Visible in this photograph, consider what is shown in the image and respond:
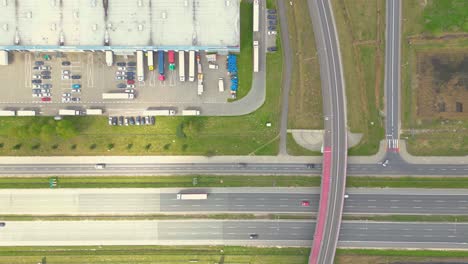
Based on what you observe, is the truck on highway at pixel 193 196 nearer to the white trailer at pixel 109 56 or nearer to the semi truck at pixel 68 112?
the semi truck at pixel 68 112

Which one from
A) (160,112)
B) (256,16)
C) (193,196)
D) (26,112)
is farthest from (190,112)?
(26,112)

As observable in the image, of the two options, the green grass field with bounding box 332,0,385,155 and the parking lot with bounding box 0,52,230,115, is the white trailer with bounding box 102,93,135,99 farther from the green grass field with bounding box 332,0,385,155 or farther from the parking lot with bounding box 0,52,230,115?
the green grass field with bounding box 332,0,385,155

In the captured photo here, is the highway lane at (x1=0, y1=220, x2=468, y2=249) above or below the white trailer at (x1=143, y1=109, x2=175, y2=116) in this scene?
below

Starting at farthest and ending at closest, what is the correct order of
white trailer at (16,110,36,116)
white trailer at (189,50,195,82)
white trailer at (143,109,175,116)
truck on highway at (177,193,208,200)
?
white trailer at (16,110,36,116) → white trailer at (143,109,175,116) → truck on highway at (177,193,208,200) → white trailer at (189,50,195,82)

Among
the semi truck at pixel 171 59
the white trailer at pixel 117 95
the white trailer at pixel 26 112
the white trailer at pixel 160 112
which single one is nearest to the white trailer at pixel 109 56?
the white trailer at pixel 117 95

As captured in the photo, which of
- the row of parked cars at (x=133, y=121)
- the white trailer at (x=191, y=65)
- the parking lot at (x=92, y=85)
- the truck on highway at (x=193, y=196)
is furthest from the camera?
the parking lot at (x=92, y=85)

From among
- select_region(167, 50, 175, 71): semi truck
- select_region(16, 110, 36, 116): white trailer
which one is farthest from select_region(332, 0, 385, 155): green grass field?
select_region(16, 110, 36, 116): white trailer

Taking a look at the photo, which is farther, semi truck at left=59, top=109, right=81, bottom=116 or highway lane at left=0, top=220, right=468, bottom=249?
semi truck at left=59, top=109, right=81, bottom=116

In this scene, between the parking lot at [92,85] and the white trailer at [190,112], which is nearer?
the white trailer at [190,112]
